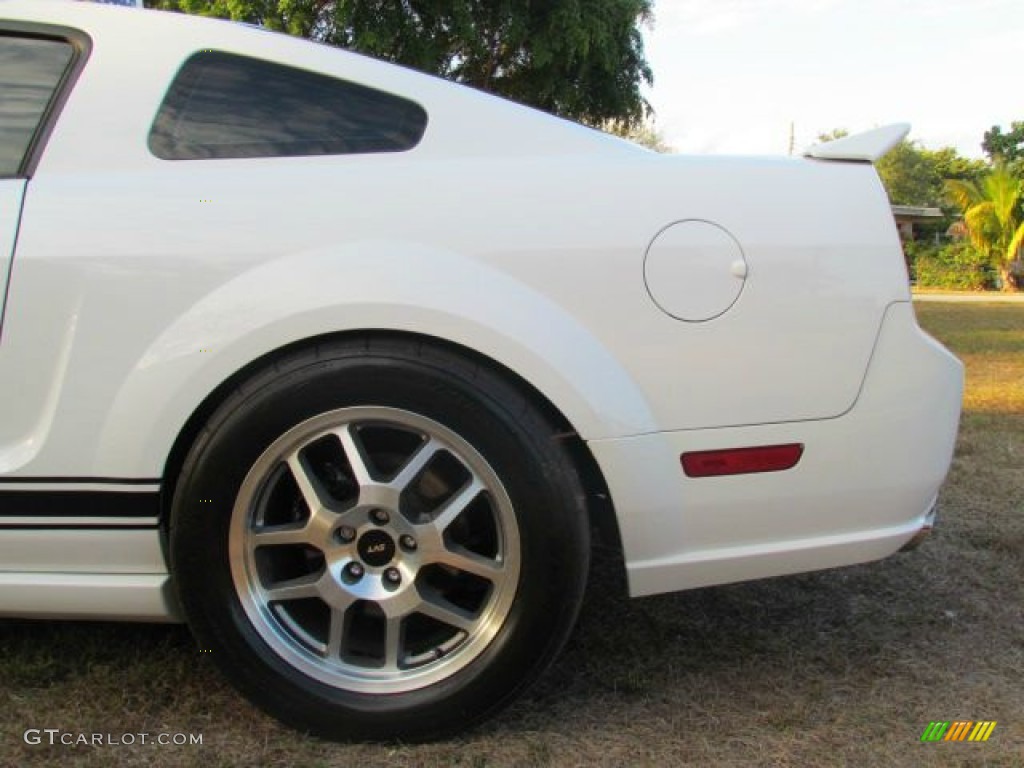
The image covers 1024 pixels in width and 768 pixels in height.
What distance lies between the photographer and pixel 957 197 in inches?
1198

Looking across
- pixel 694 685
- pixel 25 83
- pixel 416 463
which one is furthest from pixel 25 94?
pixel 694 685

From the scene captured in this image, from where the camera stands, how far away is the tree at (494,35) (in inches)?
417

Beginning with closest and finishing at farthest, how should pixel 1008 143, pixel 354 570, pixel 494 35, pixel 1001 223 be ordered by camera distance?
pixel 354 570 < pixel 494 35 < pixel 1001 223 < pixel 1008 143

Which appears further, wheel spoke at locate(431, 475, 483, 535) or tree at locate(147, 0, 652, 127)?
tree at locate(147, 0, 652, 127)

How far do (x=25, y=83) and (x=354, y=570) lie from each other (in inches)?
55.3

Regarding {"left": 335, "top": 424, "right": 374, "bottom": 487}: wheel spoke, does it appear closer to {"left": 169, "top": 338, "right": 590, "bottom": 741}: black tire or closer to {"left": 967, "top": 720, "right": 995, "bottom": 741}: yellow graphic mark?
{"left": 169, "top": 338, "right": 590, "bottom": 741}: black tire

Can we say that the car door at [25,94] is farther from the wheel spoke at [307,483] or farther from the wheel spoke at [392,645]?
the wheel spoke at [392,645]

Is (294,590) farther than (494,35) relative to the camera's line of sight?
No

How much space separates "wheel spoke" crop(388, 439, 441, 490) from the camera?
1.99m

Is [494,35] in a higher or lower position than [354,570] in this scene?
higher

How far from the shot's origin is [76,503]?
1990 millimetres

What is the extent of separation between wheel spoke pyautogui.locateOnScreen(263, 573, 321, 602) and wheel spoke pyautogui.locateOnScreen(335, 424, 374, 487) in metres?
0.27

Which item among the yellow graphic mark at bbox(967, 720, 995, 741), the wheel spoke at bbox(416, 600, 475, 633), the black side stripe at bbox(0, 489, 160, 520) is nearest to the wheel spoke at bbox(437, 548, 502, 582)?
the wheel spoke at bbox(416, 600, 475, 633)

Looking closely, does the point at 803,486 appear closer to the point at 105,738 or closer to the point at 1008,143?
the point at 105,738
